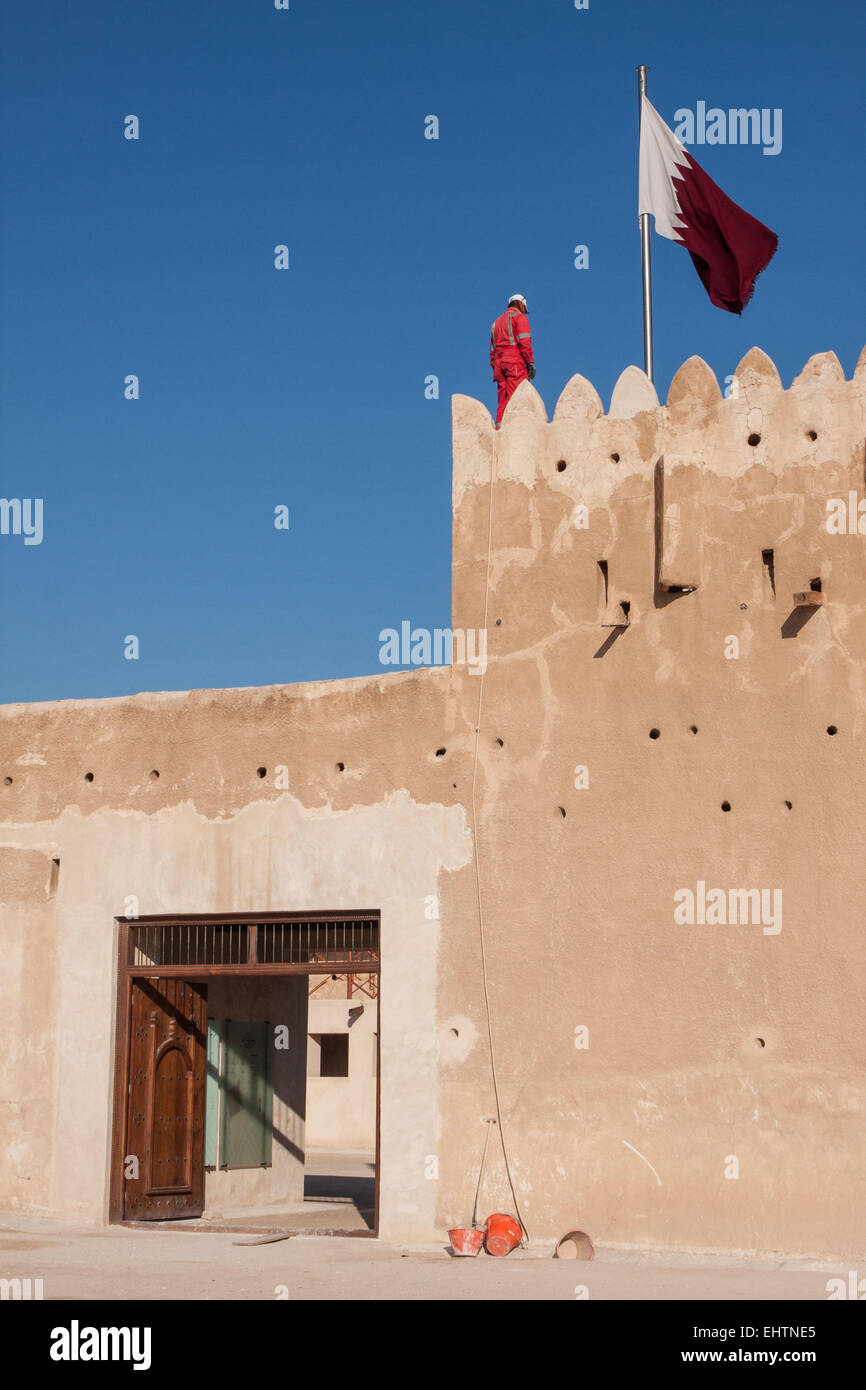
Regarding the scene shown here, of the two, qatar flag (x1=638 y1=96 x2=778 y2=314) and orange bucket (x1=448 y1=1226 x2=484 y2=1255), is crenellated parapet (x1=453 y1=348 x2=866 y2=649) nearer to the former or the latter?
qatar flag (x1=638 y1=96 x2=778 y2=314)

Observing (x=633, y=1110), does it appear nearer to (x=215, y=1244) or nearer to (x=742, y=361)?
(x=215, y=1244)

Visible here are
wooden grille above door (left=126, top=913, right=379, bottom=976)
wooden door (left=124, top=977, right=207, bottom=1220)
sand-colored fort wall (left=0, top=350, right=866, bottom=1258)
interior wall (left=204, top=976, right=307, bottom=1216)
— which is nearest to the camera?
sand-colored fort wall (left=0, top=350, right=866, bottom=1258)

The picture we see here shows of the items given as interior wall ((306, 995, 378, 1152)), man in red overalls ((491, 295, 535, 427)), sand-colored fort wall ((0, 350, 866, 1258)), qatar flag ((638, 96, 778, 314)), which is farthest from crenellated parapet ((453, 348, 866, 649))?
interior wall ((306, 995, 378, 1152))

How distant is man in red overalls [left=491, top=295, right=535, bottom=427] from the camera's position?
1324 centimetres

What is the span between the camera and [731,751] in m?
11.3

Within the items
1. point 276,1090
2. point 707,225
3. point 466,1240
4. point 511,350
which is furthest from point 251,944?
point 707,225

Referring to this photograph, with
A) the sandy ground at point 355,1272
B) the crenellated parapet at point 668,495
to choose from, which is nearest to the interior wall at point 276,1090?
the sandy ground at point 355,1272

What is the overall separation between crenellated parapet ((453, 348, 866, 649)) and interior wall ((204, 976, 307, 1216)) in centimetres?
507

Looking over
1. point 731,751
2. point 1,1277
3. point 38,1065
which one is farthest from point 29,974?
point 731,751

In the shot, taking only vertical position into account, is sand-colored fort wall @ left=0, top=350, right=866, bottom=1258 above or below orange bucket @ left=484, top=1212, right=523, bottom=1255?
above

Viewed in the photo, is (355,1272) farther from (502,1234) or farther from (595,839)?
(595,839)

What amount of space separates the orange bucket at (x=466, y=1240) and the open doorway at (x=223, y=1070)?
1.05 metres

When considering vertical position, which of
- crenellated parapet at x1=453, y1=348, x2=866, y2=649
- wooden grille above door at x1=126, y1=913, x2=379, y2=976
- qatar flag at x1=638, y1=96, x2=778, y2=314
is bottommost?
wooden grille above door at x1=126, y1=913, x2=379, y2=976

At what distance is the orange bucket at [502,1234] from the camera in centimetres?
1096
